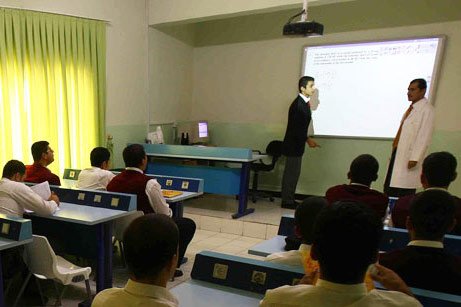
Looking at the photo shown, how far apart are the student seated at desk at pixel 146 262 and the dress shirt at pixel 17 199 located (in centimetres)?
169

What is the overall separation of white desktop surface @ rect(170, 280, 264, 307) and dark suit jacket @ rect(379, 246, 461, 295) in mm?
534

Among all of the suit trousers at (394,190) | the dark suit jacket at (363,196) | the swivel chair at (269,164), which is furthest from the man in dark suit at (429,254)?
the swivel chair at (269,164)

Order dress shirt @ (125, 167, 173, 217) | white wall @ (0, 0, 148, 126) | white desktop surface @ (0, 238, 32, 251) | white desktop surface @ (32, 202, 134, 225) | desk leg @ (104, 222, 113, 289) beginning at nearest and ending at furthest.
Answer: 1. white desktop surface @ (0, 238, 32, 251)
2. white desktop surface @ (32, 202, 134, 225)
3. desk leg @ (104, 222, 113, 289)
4. dress shirt @ (125, 167, 173, 217)
5. white wall @ (0, 0, 148, 126)

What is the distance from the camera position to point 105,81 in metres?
4.93

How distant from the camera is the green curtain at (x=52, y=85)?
12.6 feet

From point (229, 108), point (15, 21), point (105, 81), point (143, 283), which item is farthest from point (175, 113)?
point (143, 283)

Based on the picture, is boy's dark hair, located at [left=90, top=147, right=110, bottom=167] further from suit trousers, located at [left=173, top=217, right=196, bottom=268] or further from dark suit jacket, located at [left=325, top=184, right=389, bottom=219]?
dark suit jacket, located at [left=325, top=184, right=389, bottom=219]

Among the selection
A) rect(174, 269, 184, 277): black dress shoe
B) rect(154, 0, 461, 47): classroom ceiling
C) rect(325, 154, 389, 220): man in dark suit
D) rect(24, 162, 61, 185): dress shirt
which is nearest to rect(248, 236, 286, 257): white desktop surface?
rect(325, 154, 389, 220): man in dark suit

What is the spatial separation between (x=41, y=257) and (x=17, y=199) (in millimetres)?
474

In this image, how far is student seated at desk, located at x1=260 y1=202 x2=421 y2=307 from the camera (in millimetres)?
894

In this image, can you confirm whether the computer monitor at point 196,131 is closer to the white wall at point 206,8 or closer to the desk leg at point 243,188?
the desk leg at point 243,188

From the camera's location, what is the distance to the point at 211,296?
4.58 ft

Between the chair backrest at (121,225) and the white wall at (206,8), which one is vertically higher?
the white wall at (206,8)

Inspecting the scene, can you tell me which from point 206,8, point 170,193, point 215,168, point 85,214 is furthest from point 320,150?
point 85,214
